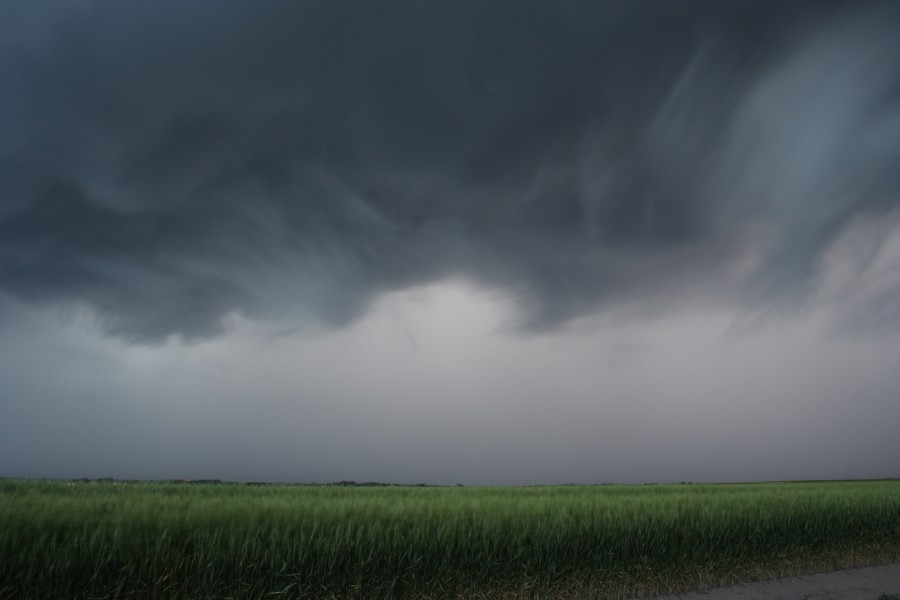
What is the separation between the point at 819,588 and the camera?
9320 millimetres

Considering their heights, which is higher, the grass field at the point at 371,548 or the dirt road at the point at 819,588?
the grass field at the point at 371,548

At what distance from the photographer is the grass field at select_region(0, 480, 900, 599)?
4.76 m

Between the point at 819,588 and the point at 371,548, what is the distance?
8567mm

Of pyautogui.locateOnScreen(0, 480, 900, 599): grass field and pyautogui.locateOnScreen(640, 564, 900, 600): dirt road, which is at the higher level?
pyautogui.locateOnScreen(0, 480, 900, 599): grass field

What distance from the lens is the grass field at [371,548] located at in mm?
4762

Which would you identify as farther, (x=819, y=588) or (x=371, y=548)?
(x=819, y=588)

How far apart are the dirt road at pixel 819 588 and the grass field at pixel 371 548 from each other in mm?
232

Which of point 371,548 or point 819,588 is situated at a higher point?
point 371,548

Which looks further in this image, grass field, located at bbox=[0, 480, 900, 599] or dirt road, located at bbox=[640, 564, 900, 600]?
dirt road, located at bbox=[640, 564, 900, 600]

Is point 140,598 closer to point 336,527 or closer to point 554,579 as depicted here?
point 336,527

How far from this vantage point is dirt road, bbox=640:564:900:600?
850cm

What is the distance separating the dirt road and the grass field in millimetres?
232

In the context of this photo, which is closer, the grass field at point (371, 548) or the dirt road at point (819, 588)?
the grass field at point (371, 548)

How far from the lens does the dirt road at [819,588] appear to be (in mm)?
8500
